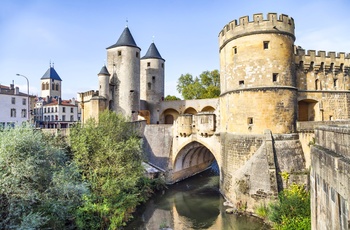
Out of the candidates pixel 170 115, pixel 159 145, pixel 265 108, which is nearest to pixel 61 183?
pixel 265 108

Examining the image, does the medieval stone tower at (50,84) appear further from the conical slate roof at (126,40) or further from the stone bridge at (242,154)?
the stone bridge at (242,154)

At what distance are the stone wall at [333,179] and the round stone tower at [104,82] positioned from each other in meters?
26.5

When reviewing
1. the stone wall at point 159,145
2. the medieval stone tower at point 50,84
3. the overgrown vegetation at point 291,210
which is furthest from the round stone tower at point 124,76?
the medieval stone tower at point 50,84

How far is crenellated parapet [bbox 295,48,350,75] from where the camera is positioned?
1960 cm

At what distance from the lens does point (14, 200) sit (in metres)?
10.8

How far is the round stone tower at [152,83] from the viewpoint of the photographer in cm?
3822

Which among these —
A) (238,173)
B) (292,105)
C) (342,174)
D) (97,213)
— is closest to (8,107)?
(97,213)

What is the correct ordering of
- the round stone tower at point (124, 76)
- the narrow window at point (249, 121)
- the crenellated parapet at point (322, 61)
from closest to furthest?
the narrow window at point (249, 121), the crenellated parapet at point (322, 61), the round stone tower at point (124, 76)

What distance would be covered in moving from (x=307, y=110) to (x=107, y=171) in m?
16.0

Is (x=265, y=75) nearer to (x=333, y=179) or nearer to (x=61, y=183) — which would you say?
(x=333, y=179)

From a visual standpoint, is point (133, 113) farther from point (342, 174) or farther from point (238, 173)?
point (342, 174)

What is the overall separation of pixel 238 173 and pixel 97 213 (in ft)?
31.6

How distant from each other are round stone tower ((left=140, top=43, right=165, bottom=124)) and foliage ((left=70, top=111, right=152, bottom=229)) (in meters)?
16.5

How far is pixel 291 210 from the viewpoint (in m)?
13.4
